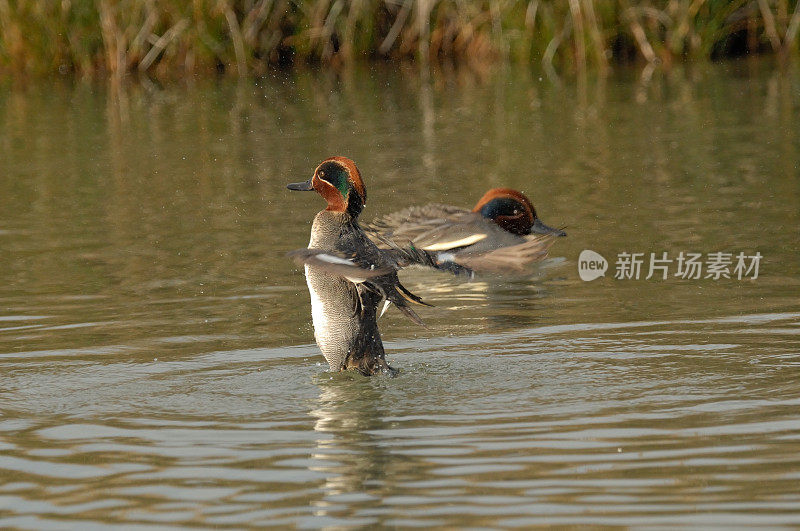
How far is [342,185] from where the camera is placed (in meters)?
6.45

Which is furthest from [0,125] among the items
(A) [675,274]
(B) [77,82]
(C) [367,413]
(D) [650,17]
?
(C) [367,413]

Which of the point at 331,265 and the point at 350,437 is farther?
the point at 331,265

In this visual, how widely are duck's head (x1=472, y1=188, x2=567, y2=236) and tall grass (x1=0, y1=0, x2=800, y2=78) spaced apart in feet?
30.4

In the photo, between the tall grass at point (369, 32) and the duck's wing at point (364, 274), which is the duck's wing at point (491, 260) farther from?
the tall grass at point (369, 32)

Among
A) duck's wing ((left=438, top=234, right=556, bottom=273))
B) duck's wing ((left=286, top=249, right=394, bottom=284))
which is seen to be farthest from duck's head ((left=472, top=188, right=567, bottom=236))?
duck's wing ((left=286, top=249, right=394, bottom=284))

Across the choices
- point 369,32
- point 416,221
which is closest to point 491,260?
point 416,221

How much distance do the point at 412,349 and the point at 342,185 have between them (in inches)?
41.0

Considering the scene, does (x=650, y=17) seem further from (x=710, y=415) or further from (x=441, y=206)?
(x=710, y=415)

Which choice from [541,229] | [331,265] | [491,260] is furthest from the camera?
[541,229]

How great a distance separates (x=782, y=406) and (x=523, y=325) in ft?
6.74

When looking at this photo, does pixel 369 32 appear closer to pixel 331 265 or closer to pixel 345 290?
pixel 345 290

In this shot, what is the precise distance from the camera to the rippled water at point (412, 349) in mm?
4738

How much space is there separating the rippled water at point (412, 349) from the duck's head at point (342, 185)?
80 cm

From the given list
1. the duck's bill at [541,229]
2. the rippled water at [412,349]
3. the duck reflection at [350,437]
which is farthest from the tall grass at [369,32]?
the duck reflection at [350,437]
